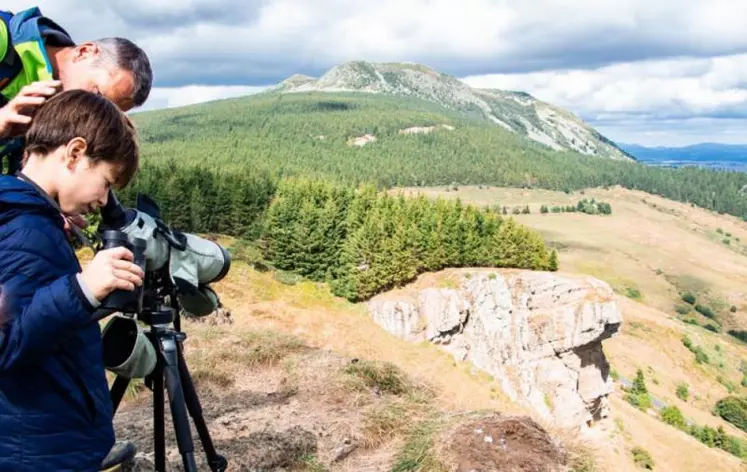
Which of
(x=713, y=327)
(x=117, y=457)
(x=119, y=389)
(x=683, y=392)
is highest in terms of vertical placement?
(x=119, y=389)

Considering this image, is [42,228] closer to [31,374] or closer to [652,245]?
[31,374]

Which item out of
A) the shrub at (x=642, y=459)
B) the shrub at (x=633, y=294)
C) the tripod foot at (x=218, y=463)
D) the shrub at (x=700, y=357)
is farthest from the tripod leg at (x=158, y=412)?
the shrub at (x=633, y=294)

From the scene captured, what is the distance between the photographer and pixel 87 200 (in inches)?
95.3

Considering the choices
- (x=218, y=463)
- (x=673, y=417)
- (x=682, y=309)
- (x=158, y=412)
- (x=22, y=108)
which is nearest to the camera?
(x=22, y=108)

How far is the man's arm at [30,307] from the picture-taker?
82.3 inches

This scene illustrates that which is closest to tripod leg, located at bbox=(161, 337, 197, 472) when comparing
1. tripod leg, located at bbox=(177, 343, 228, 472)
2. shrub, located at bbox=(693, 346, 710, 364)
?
tripod leg, located at bbox=(177, 343, 228, 472)

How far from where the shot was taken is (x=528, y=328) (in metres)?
39.3

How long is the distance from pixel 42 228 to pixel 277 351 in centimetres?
609

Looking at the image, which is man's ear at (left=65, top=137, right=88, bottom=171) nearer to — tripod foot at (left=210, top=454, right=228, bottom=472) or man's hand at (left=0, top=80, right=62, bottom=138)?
man's hand at (left=0, top=80, right=62, bottom=138)

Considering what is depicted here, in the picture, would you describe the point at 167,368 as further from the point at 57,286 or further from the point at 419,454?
the point at 419,454

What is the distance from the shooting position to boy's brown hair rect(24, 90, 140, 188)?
236 centimetres

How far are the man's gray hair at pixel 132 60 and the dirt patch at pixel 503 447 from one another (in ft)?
13.0

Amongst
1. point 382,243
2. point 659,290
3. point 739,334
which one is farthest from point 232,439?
point 659,290

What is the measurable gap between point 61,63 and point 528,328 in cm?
3921
